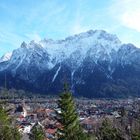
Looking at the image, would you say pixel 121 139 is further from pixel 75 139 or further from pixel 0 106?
pixel 0 106

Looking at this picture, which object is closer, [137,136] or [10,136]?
[137,136]

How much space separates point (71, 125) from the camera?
52.4 metres

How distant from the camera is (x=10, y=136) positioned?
6328 centimetres

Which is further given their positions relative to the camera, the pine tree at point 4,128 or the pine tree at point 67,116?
the pine tree at point 4,128

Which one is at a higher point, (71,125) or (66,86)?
(66,86)

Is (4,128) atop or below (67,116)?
below

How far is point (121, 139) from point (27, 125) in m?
112

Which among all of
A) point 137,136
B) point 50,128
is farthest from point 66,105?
point 50,128

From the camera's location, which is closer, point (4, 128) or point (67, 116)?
point (67, 116)

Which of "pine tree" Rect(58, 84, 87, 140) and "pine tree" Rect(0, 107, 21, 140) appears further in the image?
"pine tree" Rect(0, 107, 21, 140)

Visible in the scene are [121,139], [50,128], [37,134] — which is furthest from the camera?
[50,128]

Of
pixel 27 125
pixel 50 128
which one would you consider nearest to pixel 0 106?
pixel 50 128

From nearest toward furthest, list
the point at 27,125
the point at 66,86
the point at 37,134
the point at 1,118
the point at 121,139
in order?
the point at 66,86 < the point at 121,139 < the point at 1,118 < the point at 37,134 < the point at 27,125

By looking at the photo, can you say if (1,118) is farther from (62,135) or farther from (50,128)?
(50,128)
